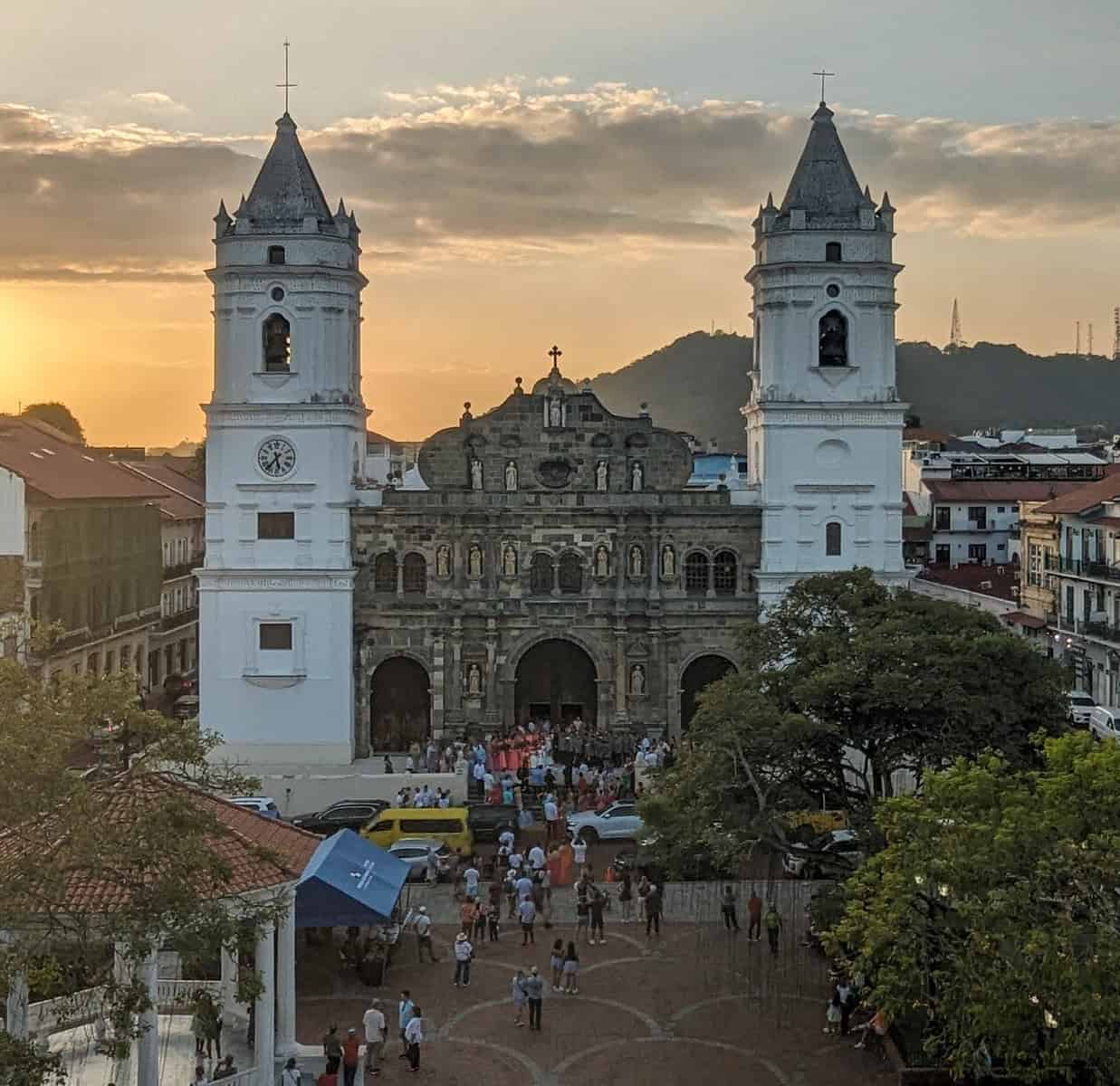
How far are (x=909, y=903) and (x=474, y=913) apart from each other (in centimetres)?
1281

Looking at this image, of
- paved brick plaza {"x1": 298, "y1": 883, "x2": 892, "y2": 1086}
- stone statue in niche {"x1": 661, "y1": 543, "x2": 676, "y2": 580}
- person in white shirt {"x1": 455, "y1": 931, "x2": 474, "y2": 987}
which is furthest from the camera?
stone statue in niche {"x1": 661, "y1": 543, "x2": 676, "y2": 580}

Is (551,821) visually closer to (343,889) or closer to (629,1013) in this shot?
(343,889)

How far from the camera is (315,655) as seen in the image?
154 ft

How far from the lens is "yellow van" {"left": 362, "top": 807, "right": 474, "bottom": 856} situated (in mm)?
34812

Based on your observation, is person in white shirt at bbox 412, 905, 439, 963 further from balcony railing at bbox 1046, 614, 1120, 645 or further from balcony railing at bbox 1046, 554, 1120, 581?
balcony railing at bbox 1046, 554, 1120, 581

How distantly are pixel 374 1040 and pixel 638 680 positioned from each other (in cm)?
2621

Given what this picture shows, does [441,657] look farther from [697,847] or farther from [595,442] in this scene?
[697,847]

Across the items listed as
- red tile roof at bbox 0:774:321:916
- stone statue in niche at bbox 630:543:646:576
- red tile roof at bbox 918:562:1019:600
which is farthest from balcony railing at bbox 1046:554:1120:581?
red tile roof at bbox 0:774:321:916

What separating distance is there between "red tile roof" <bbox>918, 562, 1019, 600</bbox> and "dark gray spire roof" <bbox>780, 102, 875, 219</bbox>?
2067cm

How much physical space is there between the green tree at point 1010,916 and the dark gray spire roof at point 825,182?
30.4 meters

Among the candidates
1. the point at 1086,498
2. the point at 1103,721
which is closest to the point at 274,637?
the point at 1103,721

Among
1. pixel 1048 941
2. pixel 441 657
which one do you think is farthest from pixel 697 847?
pixel 441 657

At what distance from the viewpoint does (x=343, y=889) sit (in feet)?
85.5

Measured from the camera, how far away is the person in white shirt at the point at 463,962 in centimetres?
2614
